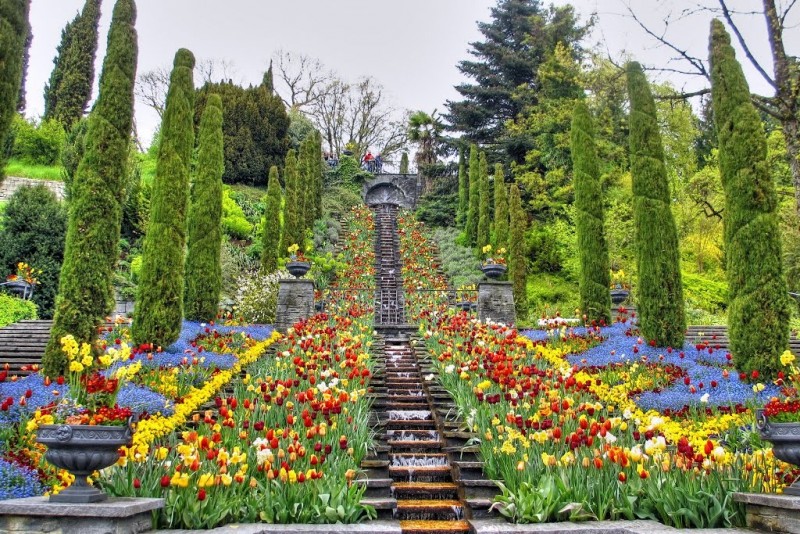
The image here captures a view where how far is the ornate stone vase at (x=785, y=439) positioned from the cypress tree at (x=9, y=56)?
7161 millimetres

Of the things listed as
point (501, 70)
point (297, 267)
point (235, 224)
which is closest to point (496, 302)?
point (297, 267)

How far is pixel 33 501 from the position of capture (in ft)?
11.8

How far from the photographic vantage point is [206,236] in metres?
12.6

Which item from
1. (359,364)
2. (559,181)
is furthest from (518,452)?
(559,181)

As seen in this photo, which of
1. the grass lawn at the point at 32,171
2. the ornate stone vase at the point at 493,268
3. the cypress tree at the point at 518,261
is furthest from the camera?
the grass lawn at the point at 32,171

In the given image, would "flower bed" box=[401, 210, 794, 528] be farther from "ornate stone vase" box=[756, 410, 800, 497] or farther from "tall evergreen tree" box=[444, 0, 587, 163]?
"tall evergreen tree" box=[444, 0, 587, 163]

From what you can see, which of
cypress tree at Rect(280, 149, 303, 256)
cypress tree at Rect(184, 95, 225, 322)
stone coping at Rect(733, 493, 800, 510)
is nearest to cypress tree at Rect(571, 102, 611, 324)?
cypress tree at Rect(184, 95, 225, 322)

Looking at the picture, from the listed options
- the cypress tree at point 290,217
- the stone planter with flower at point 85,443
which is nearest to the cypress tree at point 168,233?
the stone planter with flower at point 85,443

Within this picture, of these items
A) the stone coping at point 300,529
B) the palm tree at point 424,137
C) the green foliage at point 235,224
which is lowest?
the stone coping at point 300,529

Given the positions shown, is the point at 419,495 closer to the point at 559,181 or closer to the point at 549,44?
the point at 559,181

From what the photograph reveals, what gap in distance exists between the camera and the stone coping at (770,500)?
3.50 m

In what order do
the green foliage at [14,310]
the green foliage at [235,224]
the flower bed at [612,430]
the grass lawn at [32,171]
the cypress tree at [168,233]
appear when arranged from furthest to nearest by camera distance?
the grass lawn at [32,171]
the green foliage at [235,224]
the green foliage at [14,310]
the cypress tree at [168,233]
the flower bed at [612,430]

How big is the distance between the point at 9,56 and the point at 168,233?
3889mm

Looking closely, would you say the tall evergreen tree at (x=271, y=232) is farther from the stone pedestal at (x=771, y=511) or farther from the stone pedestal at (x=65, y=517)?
the stone pedestal at (x=771, y=511)
